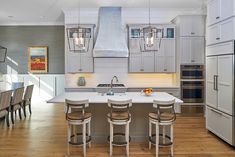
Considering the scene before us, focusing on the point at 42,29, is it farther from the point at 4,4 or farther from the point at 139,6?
the point at 139,6

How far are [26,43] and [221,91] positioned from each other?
7.45m

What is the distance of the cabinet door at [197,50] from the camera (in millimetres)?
6723

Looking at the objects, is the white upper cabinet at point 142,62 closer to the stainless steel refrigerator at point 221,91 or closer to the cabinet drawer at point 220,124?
the stainless steel refrigerator at point 221,91

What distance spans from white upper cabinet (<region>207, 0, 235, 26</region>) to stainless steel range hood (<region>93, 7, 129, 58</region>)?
263 cm

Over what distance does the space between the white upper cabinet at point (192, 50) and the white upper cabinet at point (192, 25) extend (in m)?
0.16

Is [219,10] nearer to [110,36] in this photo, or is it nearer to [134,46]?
[134,46]

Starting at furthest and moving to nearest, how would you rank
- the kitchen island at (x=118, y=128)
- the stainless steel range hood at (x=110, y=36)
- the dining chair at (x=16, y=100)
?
1. the stainless steel range hood at (x=110, y=36)
2. the dining chair at (x=16, y=100)
3. the kitchen island at (x=118, y=128)

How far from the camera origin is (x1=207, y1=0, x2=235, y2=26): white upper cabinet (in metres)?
3.99

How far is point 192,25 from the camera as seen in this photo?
6703 mm

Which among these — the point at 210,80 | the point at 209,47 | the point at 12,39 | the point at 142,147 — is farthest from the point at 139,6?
the point at 12,39

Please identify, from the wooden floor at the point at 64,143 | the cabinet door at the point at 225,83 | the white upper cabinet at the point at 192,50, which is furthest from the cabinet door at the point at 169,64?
the cabinet door at the point at 225,83

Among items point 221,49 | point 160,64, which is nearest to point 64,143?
point 221,49

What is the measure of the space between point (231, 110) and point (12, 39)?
8195mm

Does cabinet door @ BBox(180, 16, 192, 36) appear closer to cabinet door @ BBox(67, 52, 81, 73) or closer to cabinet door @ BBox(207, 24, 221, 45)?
cabinet door @ BBox(207, 24, 221, 45)
